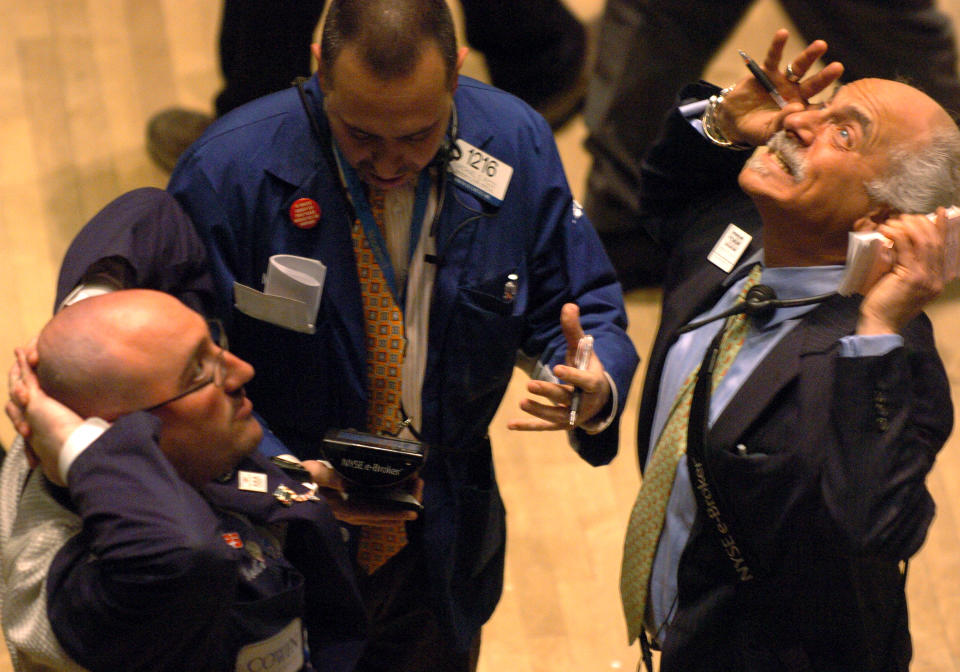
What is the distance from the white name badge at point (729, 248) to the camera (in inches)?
92.8

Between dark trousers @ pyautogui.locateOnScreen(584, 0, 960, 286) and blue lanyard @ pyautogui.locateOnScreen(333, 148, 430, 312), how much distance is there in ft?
5.97

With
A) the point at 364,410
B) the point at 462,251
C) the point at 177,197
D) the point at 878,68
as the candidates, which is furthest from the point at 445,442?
the point at 878,68

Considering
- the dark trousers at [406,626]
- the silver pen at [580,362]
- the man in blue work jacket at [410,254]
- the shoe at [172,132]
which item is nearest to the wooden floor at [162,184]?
the shoe at [172,132]

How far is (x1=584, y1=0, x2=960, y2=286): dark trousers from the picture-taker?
386 centimetres

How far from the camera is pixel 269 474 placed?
1.95 m

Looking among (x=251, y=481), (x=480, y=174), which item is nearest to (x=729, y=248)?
(x=480, y=174)

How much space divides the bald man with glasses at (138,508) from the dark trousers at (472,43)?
2242mm

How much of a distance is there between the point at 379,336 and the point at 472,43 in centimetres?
262

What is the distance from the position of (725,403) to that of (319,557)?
855 millimetres

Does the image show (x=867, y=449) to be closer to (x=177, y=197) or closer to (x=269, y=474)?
(x=269, y=474)

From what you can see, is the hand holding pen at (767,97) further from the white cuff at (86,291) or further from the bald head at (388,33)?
the white cuff at (86,291)

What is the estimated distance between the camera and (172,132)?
4242 mm

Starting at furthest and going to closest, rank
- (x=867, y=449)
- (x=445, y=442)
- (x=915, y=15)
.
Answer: (x=915, y=15), (x=445, y=442), (x=867, y=449)

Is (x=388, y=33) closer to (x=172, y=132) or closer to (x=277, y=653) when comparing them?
(x=277, y=653)
